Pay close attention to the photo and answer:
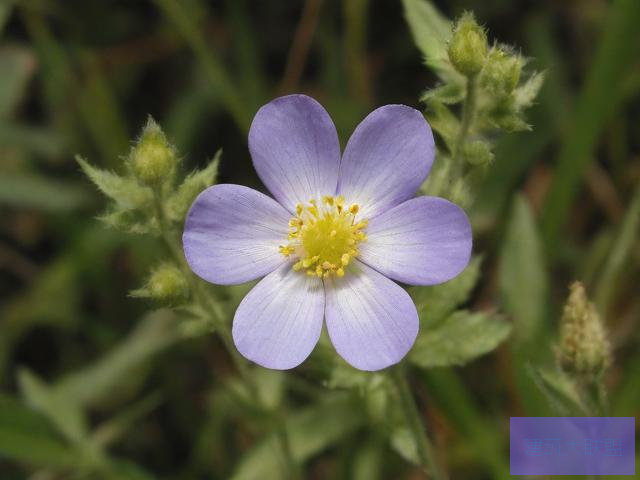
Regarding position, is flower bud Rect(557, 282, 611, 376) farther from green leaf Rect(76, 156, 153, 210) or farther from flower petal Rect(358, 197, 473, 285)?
green leaf Rect(76, 156, 153, 210)

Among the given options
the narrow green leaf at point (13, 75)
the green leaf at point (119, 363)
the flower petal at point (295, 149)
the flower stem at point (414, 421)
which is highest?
the narrow green leaf at point (13, 75)

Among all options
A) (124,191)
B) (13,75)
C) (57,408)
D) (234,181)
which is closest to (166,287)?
(124,191)

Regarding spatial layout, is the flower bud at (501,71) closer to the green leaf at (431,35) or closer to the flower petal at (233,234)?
the green leaf at (431,35)

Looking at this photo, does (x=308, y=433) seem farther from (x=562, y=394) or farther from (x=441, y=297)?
(x=562, y=394)

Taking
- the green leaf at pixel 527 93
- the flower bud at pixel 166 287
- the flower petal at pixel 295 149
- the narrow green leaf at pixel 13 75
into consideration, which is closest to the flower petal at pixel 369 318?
the flower petal at pixel 295 149

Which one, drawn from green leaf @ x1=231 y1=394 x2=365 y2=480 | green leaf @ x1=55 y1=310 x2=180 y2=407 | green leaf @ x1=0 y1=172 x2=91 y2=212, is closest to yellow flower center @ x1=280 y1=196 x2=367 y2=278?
green leaf @ x1=231 y1=394 x2=365 y2=480

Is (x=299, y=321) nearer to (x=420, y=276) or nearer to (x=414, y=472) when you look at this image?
(x=420, y=276)
